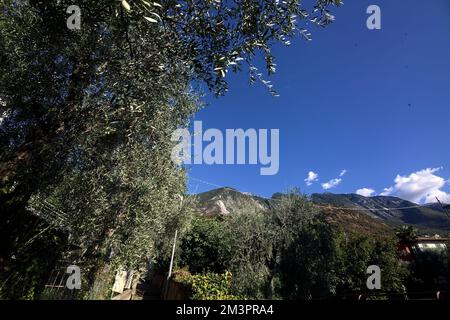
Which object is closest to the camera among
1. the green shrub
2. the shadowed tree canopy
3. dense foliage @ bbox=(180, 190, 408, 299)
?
the shadowed tree canopy

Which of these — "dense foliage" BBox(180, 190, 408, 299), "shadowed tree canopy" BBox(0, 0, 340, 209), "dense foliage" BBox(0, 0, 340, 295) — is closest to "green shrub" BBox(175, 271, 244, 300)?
"dense foliage" BBox(180, 190, 408, 299)

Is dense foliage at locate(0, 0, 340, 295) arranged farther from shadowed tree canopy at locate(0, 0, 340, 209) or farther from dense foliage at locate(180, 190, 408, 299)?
dense foliage at locate(180, 190, 408, 299)

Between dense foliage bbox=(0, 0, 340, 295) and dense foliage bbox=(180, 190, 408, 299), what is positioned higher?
dense foliage bbox=(0, 0, 340, 295)

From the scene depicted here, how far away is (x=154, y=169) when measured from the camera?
41.2 ft

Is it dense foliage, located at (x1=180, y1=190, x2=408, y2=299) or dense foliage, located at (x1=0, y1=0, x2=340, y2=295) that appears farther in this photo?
dense foliage, located at (x1=180, y1=190, x2=408, y2=299)

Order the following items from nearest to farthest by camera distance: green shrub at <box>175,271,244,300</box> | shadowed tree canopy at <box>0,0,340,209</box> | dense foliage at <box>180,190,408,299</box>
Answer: shadowed tree canopy at <box>0,0,340,209</box>, green shrub at <box>175,271,244,300</box>, dense foliage at <box>180,190,408,299</box>

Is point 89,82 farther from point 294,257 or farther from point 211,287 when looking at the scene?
point 294,257

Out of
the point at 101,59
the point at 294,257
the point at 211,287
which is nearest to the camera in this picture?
the point at 101,59

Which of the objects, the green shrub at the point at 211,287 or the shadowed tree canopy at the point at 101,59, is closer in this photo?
the shadowed tree canopy at the point at 101,59

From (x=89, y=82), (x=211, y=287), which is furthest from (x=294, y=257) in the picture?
(x=89, y=82)

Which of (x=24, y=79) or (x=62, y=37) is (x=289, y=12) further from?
(x=24, y=79)

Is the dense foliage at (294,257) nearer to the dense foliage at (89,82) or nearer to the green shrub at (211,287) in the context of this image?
the green shrub at (211,287)

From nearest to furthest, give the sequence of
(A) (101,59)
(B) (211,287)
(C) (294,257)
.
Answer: (A) (101,59) < (B) (211,287) < (C) (294,257)

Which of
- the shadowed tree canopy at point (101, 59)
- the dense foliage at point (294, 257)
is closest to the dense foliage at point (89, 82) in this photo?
the shadowed tree canopy at point (101, 59)
